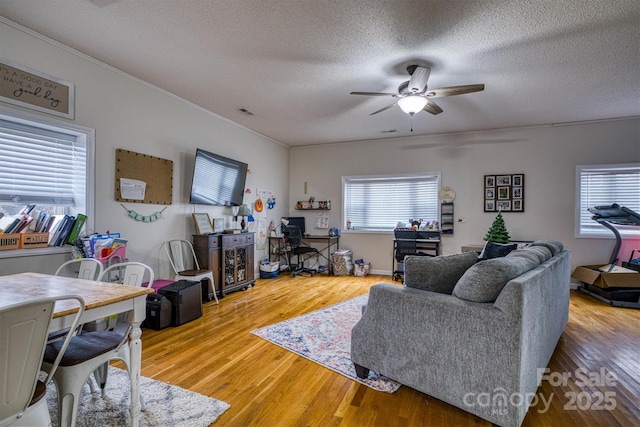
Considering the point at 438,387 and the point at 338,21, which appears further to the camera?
the point at 338,21

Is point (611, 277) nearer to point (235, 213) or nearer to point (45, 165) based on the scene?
point (235, 213)

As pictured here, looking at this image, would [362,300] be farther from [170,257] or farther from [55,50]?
[55,50]

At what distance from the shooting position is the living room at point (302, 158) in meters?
2.95

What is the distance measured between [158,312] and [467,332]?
2.76 meters

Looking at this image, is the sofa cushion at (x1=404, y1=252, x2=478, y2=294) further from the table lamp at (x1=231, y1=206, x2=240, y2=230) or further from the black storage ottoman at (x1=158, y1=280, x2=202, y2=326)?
the table lamp at (x1=231, y1=206, x2=240, y2=230)

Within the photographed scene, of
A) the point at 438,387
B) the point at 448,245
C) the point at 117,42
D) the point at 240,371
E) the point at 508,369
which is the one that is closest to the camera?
the point at 508,369

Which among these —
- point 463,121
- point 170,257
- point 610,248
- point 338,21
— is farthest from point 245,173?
point 610,248

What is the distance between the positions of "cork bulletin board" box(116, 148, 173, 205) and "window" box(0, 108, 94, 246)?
0.30 meters

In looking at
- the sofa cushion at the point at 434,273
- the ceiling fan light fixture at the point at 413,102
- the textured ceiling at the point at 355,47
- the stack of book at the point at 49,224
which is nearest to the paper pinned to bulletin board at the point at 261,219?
the textured ceiling at the point at 355,47

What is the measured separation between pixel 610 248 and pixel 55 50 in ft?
23.8

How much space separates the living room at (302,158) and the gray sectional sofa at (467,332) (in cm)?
169

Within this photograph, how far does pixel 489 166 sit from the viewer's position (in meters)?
5.22

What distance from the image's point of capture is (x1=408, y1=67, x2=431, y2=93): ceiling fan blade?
2.84m

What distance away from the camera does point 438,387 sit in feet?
5.75
